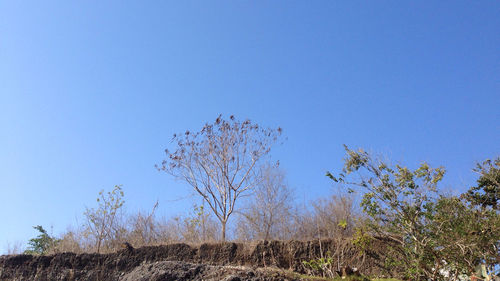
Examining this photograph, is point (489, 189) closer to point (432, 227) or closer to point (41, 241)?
point (432, 227)

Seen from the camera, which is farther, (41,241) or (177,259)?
(41,241)

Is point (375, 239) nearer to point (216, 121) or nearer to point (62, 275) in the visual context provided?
point (62, 275)

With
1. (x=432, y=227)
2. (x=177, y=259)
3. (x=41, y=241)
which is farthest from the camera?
(x=41, y=241)

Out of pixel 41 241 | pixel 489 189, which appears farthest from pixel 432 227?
pixel 41 241

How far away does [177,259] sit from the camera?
14094 millimetres

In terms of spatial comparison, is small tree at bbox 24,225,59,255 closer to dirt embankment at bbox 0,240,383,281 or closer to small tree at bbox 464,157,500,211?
dirt embankment at bbox 0,240,383,281

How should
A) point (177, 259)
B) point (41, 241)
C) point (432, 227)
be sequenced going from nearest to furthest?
point (432, 227) → point (177, 259) → point (41, 241)

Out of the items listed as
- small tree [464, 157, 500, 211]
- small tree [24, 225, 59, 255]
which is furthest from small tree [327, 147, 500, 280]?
small tree [24, 225, 59, 255]

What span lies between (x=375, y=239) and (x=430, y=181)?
309cm

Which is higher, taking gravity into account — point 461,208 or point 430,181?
point 430,181

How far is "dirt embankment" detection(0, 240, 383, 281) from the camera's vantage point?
487 inches

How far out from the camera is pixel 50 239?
2128 cm

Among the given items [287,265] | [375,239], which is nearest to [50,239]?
[287,265]

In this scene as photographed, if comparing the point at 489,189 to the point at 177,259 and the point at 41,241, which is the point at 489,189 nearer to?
the point at 177,259
